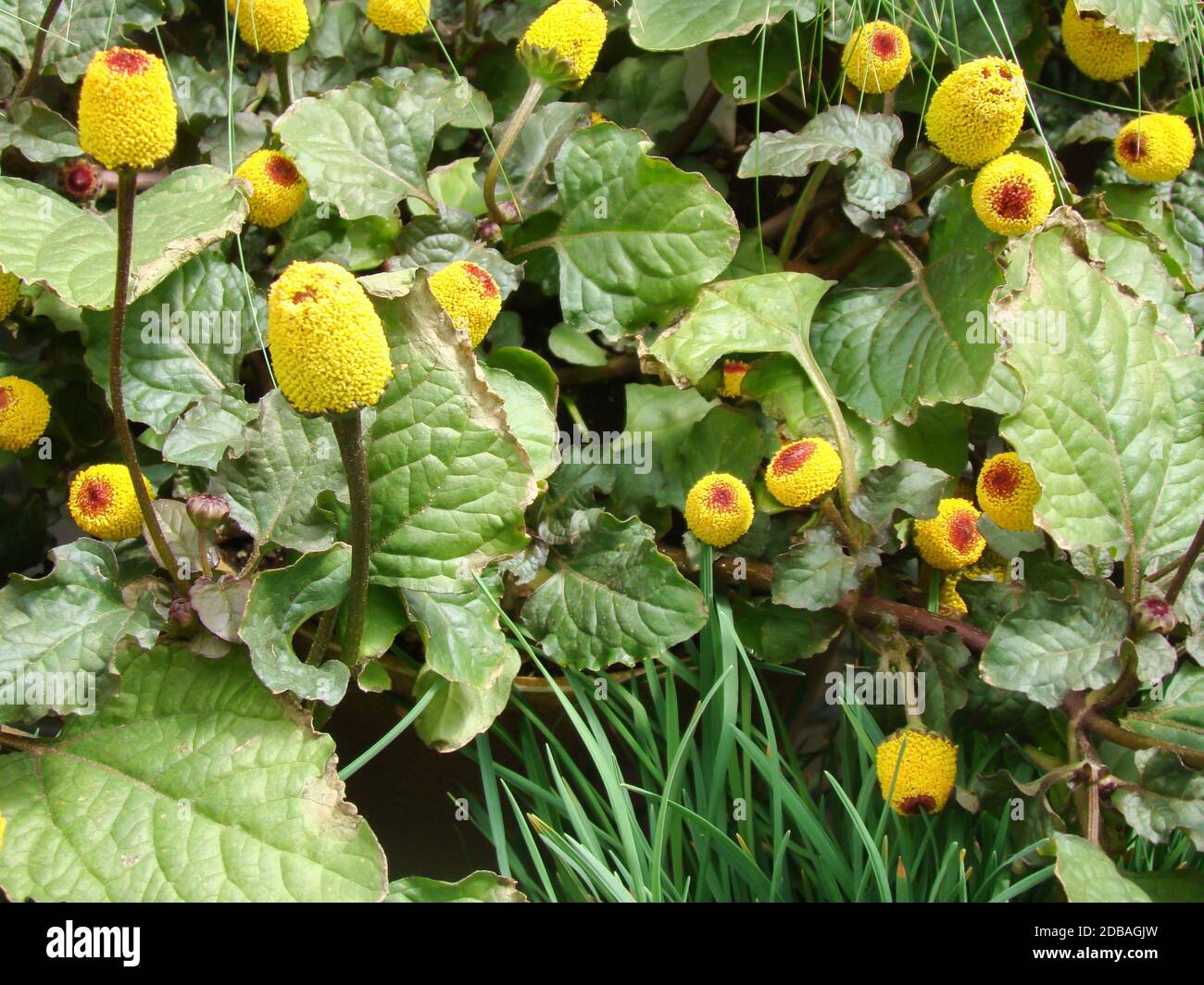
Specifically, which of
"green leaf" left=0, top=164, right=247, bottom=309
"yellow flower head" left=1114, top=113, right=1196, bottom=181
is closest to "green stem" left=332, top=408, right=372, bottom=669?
"green leaf" left=0, top=164, right=247, bottom=309

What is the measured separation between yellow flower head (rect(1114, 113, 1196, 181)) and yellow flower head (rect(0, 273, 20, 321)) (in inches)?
34.8

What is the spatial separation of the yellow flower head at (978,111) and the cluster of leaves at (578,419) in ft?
0.20

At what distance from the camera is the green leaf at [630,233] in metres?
0.88

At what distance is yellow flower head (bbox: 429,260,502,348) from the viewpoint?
0.75 m

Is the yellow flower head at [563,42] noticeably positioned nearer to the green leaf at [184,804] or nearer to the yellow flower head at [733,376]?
the yellow flower head at [733,376]

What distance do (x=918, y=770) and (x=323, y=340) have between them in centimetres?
49

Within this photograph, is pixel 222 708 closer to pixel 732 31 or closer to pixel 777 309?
pixel 777 309

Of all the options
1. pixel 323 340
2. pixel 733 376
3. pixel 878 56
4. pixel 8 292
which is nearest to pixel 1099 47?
pixel 878 56

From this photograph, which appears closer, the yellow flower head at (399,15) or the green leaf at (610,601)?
the green leaf at (610,601)

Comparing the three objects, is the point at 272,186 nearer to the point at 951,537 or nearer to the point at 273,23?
the point at 273,23

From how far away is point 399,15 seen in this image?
904 millimetres

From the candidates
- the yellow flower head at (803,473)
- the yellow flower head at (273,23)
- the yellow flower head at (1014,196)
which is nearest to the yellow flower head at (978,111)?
the yellow flower head at (1014,196)

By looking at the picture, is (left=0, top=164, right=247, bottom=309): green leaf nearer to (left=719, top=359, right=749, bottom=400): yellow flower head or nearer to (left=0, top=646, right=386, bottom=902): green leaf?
(left=0, top=646, right=386, bottom=902): green leaf
